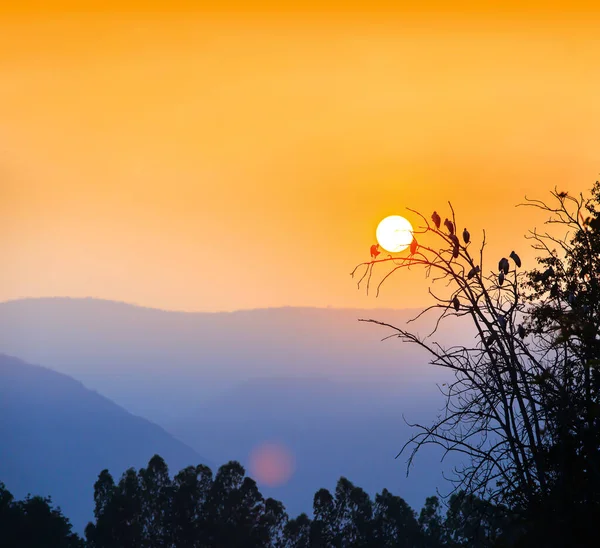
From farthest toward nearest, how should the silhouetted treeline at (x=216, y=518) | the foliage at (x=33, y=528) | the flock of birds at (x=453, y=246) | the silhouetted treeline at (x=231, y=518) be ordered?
the silhouetted treeline at (x=231, y=518)
the silhouetted treeline at (x=216, y=518)
the foliage at (x=33, y=528)
the flock of birds at (x=453, y=246)

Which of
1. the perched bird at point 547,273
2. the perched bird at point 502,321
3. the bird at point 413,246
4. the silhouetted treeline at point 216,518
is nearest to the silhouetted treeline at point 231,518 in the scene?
the silhouetted treeline at point 216,518

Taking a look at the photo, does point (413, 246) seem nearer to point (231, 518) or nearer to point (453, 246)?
point (453, 246)

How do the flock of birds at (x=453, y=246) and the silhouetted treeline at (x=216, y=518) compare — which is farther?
the silhouetted treeline at (x=216, y=518)

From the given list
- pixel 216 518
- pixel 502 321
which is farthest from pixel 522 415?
pixel 216 518

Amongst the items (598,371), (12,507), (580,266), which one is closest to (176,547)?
(12,507)

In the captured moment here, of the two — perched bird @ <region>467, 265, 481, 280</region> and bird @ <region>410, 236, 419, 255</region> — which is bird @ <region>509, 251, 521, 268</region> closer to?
perched bird @ <region>467, 265, 481, 280</region>

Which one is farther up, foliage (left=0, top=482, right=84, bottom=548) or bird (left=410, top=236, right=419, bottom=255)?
foliage (left=0, top=482, right=84, bottom=548)

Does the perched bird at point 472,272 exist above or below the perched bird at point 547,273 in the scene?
below

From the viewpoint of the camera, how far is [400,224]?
8516mm

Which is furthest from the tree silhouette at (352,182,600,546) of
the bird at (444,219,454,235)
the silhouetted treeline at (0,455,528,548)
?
the silhouetted treeline at (0,455,528,548)

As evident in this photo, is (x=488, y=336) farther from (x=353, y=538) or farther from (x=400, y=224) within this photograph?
(x=353, y=538)

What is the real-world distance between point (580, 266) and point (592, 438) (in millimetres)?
8578

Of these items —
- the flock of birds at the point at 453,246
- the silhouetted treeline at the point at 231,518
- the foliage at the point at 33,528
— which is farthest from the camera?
the silhouetted treeline at the point at 231,518

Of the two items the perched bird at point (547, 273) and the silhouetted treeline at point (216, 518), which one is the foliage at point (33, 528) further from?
the perched bird at point (547, 273)
